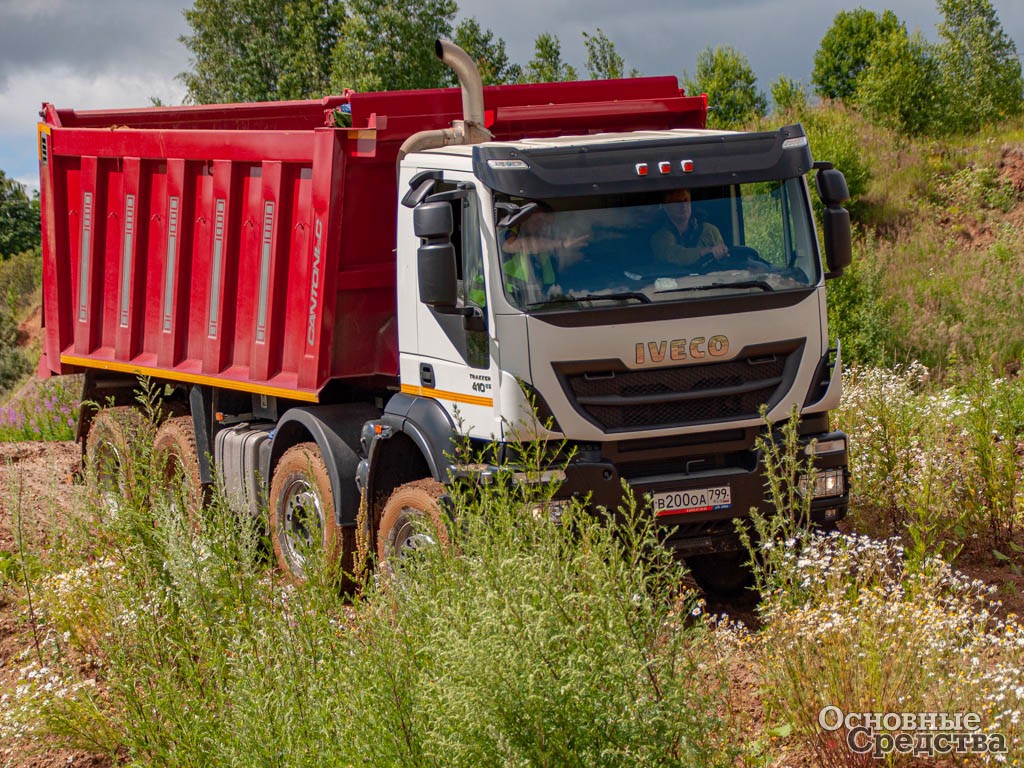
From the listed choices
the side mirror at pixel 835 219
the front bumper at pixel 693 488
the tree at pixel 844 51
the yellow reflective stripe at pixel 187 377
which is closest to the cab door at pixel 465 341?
the front bumper at pixel 693 488

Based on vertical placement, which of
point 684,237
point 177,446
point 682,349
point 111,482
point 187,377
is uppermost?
point 684,237

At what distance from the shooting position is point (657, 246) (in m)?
6.82

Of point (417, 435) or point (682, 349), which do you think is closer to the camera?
point (682, 349)

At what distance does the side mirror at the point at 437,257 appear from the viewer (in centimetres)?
666

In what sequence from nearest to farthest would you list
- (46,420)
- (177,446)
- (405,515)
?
(405,515)
(177,446)
(46,420)

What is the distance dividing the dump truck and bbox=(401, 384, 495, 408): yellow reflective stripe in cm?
2

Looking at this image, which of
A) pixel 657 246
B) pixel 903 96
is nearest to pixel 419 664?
pixel 657 246

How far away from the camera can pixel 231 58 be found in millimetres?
52844

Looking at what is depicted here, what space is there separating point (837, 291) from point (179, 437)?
27.7 ft

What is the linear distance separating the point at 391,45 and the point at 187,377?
37980mm

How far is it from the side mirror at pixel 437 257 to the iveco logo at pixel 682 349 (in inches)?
42.8

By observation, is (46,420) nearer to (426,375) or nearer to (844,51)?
(426,375)

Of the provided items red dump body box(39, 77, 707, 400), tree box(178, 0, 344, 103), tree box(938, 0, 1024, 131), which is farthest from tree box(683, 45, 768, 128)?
red dump body box(39, 77, 707, 400)

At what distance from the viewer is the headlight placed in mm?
7047
